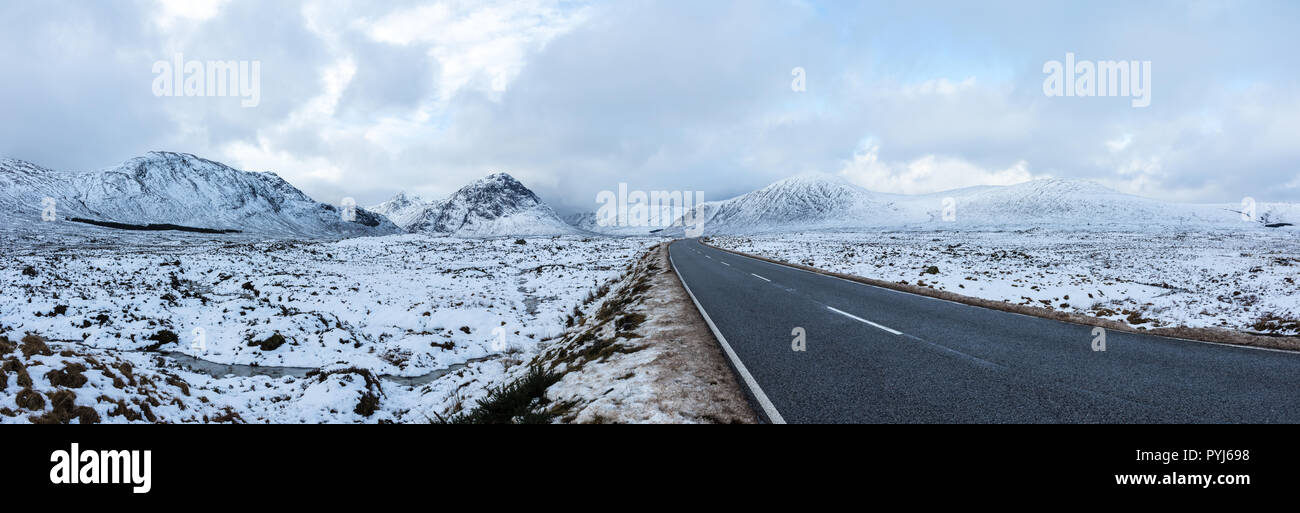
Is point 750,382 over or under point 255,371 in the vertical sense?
A: over

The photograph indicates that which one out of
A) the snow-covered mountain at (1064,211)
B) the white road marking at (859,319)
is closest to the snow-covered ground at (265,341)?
the white road marking at (859,319)

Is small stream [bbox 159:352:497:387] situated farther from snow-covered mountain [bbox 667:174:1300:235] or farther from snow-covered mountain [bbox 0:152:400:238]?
snow-covered mountain [bbox 0:152:400:238]

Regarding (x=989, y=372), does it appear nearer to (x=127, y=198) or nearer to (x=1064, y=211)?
(x=1064, y=211)

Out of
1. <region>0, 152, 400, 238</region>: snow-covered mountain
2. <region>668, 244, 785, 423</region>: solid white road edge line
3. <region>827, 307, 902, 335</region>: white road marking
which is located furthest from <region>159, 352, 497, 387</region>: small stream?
<region>0, 152, 400, 238</region>: snow-covered mountain

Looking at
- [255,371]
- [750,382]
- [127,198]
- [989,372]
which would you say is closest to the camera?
[750,382]

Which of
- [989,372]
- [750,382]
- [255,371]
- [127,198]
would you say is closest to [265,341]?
[255,371]

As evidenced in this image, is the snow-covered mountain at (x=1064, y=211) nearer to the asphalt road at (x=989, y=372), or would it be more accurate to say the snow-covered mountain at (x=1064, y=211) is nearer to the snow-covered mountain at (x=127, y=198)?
the asphalt road at (x=989, y=372)
